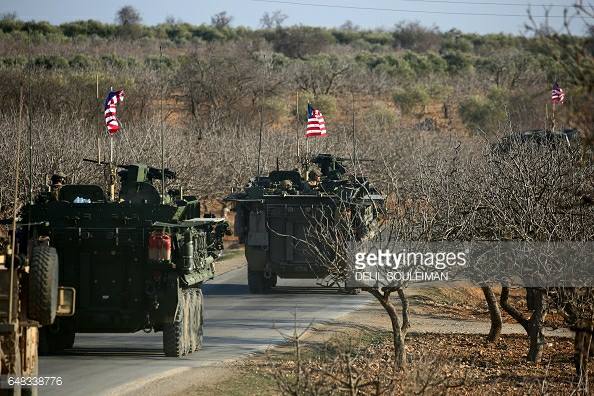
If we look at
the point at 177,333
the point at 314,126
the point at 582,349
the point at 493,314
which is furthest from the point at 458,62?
the point at 582,349

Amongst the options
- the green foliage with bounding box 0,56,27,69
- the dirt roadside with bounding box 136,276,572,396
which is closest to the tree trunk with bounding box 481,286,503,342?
the dirt roadside with bounding box 136,276,572,396

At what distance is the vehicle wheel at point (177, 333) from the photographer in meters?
18.7

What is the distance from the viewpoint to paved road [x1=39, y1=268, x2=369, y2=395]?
55.9ft

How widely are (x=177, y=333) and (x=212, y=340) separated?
105 inches

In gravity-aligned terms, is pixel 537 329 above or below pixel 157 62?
below

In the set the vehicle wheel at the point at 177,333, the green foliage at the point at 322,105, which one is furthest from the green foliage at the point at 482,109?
the vehicle wheel at the point at 177,333

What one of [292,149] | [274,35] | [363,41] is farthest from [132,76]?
[363,41]

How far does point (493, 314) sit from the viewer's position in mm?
22438

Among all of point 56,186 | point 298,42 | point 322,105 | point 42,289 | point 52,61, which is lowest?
point 42,289

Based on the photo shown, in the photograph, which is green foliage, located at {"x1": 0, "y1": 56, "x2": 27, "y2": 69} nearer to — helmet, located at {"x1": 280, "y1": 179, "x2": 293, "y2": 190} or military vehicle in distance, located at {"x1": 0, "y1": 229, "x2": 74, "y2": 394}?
helmet, located at {"x1": 280, "y1": 179, "x2": 293, "y2": 190}

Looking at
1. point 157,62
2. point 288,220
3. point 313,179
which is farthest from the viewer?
point 157,62

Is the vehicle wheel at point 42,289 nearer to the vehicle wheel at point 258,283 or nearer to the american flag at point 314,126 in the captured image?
the vehicle wheel at point 258,283

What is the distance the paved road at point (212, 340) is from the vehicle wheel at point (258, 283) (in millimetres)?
282

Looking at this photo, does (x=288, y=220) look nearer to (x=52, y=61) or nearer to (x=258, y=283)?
(x=258, y=283)
